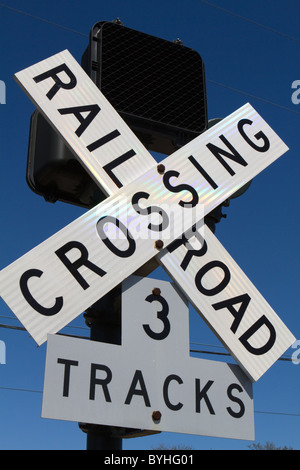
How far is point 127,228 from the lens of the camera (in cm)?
337

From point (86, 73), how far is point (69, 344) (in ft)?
5.35

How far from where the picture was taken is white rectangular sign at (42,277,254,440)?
2.92 meters

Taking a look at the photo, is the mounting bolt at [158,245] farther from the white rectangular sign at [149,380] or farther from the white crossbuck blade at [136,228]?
the white rectangular sign at [149,380]

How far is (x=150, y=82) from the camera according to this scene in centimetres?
390

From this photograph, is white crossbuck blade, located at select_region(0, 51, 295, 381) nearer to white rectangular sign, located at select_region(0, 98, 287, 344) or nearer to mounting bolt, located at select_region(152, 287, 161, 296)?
white rectangular sign, located at select_region(0, 98, 287, 344)

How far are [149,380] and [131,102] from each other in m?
1.60

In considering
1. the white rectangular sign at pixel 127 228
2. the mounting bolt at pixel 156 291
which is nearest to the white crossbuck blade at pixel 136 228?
the white rectangular sign at pixel 127 228

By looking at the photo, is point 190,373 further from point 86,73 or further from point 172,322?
point 86,73
